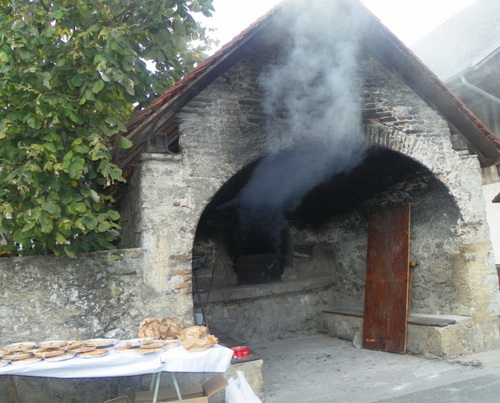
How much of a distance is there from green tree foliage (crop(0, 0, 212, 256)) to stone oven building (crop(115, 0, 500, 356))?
473 millimetres

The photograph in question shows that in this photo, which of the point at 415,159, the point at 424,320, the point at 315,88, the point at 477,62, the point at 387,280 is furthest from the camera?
the point at 477,62

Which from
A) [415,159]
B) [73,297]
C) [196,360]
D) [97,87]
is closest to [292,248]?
[415,159]

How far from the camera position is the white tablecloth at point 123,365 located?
312 centimetres

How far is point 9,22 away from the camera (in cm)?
392

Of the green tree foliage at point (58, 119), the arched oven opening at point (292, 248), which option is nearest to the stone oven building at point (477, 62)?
the arched oven opening at point (292, 248)

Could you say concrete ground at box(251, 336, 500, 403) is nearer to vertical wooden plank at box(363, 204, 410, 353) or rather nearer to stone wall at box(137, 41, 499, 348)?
vertical wooden plank at box(363, 204, 410, 353)

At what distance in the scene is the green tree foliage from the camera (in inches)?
146

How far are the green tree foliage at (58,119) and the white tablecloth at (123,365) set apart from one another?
3.37 feet

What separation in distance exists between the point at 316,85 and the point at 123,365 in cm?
374

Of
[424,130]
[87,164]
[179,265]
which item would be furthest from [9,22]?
[424,130]

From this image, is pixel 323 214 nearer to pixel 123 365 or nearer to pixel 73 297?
pixel 73 297

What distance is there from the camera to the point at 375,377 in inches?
201

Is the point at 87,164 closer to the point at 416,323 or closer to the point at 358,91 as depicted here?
the point at 358,91

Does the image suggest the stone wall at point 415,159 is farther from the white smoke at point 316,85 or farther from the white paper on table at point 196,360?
the white paper on table at point 196,360
